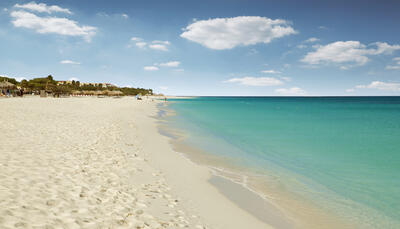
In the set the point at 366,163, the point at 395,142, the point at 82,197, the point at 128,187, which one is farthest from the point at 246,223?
the point at 395,142

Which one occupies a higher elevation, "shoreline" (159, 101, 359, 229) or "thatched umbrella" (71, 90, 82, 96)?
"thatched umbrella" (71, 90, 82, 96)

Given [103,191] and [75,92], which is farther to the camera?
[75,92]

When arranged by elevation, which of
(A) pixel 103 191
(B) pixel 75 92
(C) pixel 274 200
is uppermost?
(B) pixel 75 92

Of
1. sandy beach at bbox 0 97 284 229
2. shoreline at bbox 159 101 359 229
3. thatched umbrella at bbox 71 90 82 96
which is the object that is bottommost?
shoreline at bbox 159 101 359 229

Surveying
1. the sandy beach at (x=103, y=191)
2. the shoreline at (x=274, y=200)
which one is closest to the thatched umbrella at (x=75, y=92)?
the sandy beach at (x=103, y=191)

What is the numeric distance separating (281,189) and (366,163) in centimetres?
866

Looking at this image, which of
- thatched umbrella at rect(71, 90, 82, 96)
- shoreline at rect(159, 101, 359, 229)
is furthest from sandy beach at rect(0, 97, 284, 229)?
thatched umbrella at rect(71, 90, 82, 96)

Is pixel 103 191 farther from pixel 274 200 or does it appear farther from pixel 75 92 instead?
pixel 75 92

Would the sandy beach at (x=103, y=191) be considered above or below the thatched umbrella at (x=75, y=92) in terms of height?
below

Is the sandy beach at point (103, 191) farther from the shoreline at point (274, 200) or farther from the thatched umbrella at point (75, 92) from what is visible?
the thatched umbrella at point (75, 92)

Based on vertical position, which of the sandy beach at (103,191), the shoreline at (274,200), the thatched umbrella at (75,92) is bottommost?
the shoreline at (274,200)

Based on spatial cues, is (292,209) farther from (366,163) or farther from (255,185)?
(366,163)

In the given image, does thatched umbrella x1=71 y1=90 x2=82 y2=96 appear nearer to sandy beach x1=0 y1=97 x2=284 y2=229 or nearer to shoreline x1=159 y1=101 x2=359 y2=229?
sandy beach x1=0 y1=97 x2=284 y2=229

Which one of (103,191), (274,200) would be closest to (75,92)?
(103,191)
